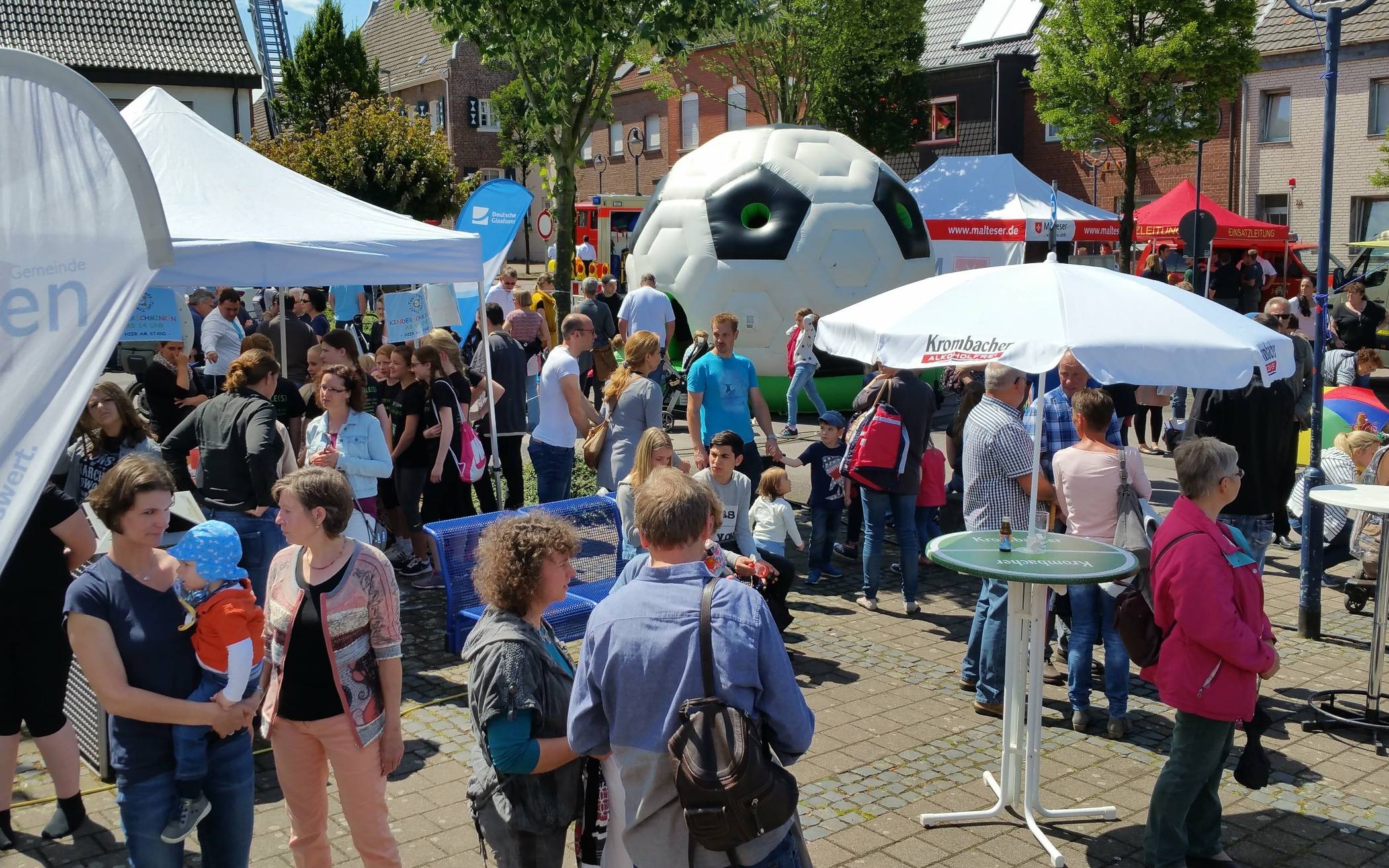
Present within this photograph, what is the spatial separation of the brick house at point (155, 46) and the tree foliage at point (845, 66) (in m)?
13.7

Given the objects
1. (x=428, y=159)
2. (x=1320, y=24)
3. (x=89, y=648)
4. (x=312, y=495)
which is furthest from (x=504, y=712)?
(x=428, y=159)

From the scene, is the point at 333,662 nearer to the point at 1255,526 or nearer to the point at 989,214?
the point at 1255,526

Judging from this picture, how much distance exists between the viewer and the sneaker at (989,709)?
6.53m

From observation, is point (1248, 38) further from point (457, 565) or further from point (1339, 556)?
point (457, 565)

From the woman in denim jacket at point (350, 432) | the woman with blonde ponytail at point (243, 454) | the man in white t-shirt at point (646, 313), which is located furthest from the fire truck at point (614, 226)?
the woman with blonde ponytail at point (243, 454)

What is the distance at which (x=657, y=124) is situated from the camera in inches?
1962

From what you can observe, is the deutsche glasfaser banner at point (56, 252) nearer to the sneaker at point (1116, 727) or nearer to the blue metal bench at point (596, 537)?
the sneaker at point (1116, 727)

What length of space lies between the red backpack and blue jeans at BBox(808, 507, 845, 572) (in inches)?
35.4

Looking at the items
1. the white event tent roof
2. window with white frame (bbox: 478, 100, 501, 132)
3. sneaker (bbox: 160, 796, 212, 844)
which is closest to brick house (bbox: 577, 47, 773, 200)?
window with white frame (bbox: 478, 100, 501, 132)

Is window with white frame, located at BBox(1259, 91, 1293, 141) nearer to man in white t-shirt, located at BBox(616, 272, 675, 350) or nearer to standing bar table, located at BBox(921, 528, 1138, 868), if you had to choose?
man in white t-shirt, located at BBox(616, 272, 675, 350)

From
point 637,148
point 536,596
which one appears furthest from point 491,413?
point 637,148

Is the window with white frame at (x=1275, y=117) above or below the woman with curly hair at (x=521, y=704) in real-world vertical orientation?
above

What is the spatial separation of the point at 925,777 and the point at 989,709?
0.94 metres

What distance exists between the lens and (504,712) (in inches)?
131
